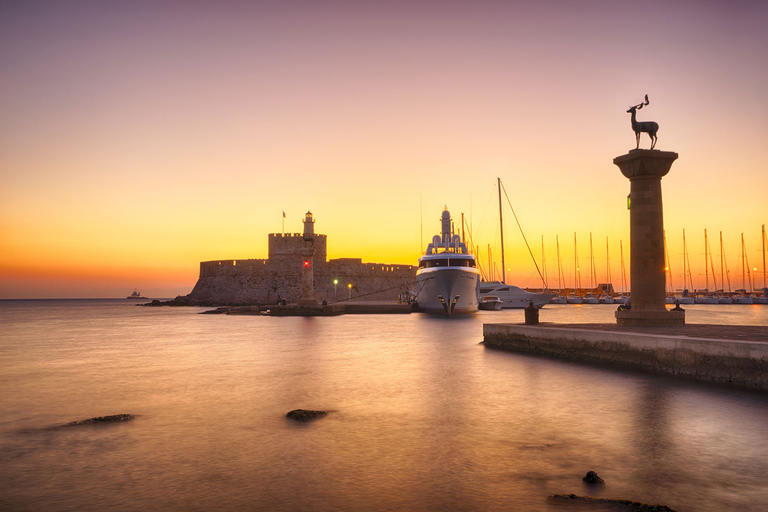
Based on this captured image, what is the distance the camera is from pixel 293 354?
53.7ft

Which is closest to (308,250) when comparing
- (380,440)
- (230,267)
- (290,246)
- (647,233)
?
(647,233)

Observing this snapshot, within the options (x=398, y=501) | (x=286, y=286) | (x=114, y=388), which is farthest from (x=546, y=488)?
(x=286, y=286)

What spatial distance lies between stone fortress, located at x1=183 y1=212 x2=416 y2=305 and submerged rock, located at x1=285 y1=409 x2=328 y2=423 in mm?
63121

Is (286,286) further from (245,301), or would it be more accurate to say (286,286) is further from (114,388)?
(114,388)

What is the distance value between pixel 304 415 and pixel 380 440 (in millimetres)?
1666

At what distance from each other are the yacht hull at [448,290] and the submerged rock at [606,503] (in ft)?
112

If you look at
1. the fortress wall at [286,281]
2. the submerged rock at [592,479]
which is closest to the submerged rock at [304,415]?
the submerged rock at [592,479]

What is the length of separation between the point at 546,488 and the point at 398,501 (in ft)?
4.21

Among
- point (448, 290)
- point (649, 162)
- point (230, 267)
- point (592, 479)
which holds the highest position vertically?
point (230, 267)

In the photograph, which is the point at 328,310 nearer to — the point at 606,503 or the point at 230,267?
the point at 606,503

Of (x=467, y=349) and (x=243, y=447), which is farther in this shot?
(x=467, y=349)

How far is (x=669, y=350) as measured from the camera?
1003 cm

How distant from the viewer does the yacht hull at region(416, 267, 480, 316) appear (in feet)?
128

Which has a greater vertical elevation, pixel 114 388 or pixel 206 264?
pixel 206 264
